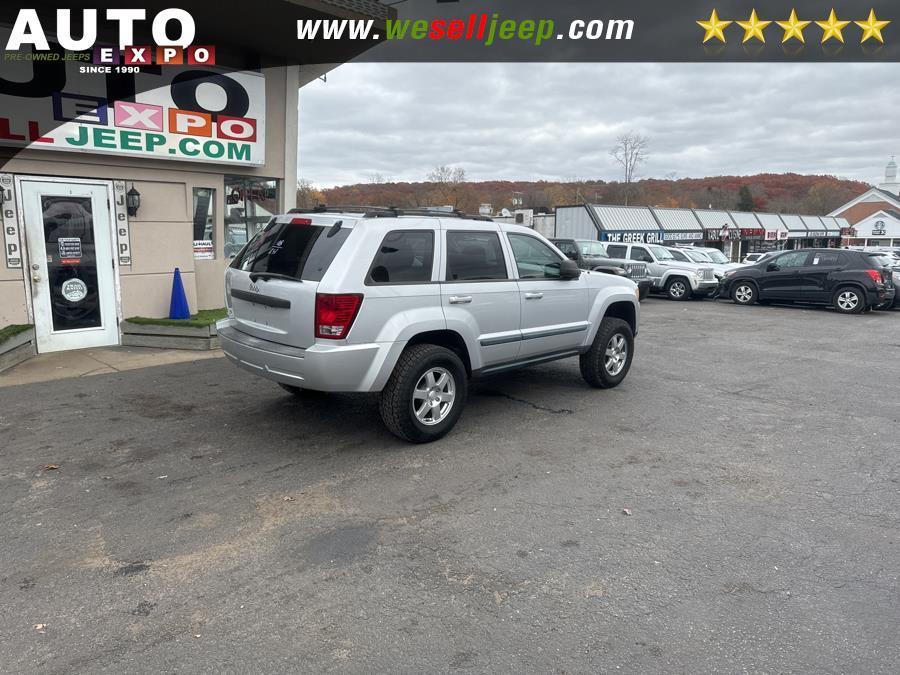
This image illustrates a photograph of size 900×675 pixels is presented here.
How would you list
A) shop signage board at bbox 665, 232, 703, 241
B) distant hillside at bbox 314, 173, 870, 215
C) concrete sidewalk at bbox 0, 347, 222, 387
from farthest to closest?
distant hillside at bbox 314, 173, 870, 215 → shop signage board at bbox 665, 232, 703, 241 → concrete sidewalk at bbox 0, 347, 222, 387

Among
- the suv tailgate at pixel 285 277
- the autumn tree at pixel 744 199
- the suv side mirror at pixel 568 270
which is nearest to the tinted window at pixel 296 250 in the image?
the suv tailgate at pixel 285 277

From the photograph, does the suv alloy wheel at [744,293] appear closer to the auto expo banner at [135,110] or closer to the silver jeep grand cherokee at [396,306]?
the silver jeep grand cherokee at [396,306]

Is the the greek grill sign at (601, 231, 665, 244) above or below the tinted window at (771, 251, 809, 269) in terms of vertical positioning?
above

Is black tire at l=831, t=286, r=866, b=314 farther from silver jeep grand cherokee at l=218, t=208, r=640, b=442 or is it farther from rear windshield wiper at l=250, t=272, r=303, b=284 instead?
rear windshield wiper at l=250, t=272, r=303, b=284

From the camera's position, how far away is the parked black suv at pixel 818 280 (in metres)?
15.1

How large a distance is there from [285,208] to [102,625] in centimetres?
888

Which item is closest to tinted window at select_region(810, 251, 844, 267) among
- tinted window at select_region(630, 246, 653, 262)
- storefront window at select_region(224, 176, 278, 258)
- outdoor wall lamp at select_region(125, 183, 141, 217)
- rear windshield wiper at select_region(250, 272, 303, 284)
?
tinted window at select_region(630, 246, 653, 262)

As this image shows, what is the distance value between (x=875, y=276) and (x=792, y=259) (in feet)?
7.02

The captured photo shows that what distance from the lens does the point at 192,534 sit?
3.73 m

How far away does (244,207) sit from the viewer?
34.3ft

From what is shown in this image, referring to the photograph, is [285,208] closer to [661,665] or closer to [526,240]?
[526,240]

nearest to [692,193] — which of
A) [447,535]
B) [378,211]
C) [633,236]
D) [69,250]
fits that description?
[633,236]

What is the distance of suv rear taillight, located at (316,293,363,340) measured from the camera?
15.0ft

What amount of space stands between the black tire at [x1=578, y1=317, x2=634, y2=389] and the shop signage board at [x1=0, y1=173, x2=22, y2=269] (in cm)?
741
